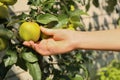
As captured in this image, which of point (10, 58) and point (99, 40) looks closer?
point (10, 58)

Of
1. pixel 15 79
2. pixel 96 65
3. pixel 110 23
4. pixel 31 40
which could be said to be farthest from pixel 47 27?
pixel 110 23

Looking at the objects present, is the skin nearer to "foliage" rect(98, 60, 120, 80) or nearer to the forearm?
the forearm

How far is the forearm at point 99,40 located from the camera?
1781 millimetres

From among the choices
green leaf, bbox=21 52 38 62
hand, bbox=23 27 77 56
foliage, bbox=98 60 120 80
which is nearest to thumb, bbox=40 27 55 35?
hand, bbox=23 27 77 56

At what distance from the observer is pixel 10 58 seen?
1628 millimetres

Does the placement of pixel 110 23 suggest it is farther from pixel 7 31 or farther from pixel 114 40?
pixel 7 31

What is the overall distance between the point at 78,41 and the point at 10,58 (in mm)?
388

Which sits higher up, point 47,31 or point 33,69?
point 47,31

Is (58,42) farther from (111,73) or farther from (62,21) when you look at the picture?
(111,73)

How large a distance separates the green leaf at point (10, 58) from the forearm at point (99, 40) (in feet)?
1.18

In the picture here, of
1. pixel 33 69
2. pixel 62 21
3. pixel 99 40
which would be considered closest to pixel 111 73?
pixel 99 40

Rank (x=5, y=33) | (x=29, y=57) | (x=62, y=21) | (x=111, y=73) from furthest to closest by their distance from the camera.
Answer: (x=111, y=73) < (x=62, y=21) < (x=29, y=57) < (x=5, y=33)

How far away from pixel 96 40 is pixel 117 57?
3111mm

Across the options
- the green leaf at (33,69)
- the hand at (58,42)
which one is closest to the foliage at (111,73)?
the hand at (58,42)
